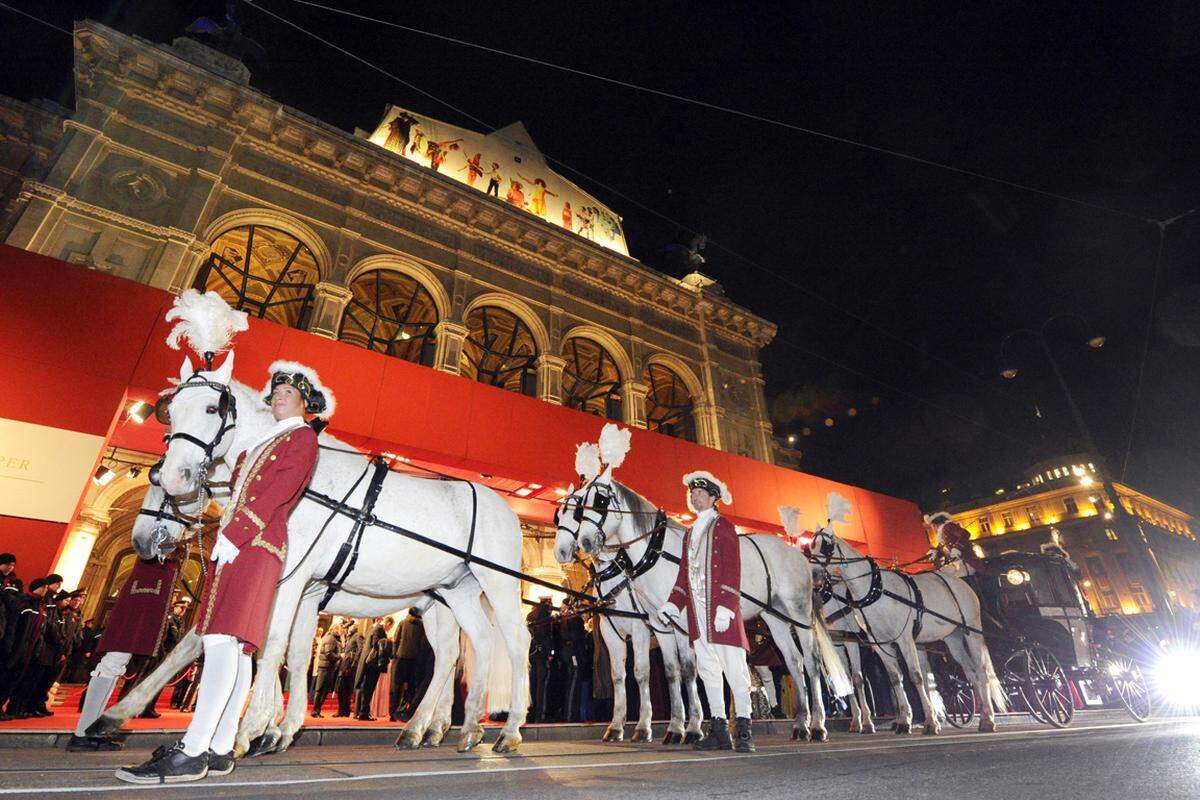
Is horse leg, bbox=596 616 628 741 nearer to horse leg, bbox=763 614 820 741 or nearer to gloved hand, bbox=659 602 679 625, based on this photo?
gloved hand, bbox=659 602 679 625

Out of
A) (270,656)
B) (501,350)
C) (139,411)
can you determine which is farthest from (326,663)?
(501,350)

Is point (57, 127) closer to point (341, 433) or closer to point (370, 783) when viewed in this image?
point (341, 433)

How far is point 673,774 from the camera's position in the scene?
296cm

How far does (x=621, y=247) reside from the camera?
765 inches

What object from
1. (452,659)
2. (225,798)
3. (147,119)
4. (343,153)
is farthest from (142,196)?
(225,798)

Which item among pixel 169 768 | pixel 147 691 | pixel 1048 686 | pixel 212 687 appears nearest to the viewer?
pixel 169 768

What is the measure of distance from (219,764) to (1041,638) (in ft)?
33.1

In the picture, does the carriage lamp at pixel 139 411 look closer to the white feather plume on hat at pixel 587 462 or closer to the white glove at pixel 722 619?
the white feather plume on hat at pixel 587 462

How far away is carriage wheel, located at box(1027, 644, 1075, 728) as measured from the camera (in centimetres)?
725

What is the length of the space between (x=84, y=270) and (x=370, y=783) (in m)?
8.86

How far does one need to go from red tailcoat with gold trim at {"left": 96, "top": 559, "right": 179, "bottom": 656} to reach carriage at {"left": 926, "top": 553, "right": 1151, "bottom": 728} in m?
9.13


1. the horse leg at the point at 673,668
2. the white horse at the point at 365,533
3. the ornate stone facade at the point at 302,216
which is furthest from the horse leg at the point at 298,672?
the ornate stone facade at the point at 302,216

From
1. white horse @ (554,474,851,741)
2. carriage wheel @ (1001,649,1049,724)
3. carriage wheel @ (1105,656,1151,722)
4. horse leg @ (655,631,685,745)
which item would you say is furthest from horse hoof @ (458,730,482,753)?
carriage wheel @ (1105,656,1151,722)

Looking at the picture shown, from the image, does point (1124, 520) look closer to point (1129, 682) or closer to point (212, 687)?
point (1129, 682)
